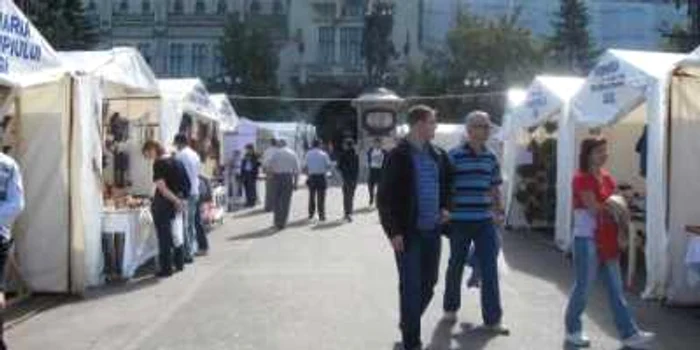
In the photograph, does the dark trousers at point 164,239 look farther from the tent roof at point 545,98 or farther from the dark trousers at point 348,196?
the dark trousers at point 348,196

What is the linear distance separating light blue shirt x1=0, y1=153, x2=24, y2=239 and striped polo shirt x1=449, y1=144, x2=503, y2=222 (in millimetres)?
4239

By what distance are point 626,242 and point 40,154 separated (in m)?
6.68

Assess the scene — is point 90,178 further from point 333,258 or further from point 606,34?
point 606,34

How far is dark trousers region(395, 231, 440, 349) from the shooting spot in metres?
9.77

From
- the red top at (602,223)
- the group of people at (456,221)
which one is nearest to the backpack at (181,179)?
the group of people at (456,221)

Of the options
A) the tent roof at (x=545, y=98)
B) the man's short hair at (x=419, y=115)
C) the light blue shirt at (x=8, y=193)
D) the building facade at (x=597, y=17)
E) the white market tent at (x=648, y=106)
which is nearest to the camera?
the light blue shirt at (x=8, y=193)

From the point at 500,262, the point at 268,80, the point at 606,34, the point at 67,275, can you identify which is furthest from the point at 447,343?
the point at 606,34

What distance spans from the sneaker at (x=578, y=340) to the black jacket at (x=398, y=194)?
1.79 m

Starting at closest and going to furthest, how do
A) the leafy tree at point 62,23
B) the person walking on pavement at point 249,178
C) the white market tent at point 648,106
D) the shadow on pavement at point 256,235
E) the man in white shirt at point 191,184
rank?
the white market tent at point 648,106, the man in white shirt at point 191,184, the shadow on pavement at point 256,235, the person walking on pavement at point 249,178, the leafy tree at point 62,23

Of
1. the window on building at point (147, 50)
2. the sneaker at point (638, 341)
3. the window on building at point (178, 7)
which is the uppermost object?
the window on building at point (178, 7)

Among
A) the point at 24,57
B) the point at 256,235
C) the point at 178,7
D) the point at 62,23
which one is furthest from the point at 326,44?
the point at 24,57

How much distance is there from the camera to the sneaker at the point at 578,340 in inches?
409

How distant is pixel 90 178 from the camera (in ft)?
45.9

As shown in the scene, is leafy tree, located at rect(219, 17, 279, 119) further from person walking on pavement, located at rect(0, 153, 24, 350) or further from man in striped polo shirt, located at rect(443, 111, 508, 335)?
person walking on pavement, located at rect(0, 153, 24, 350)
